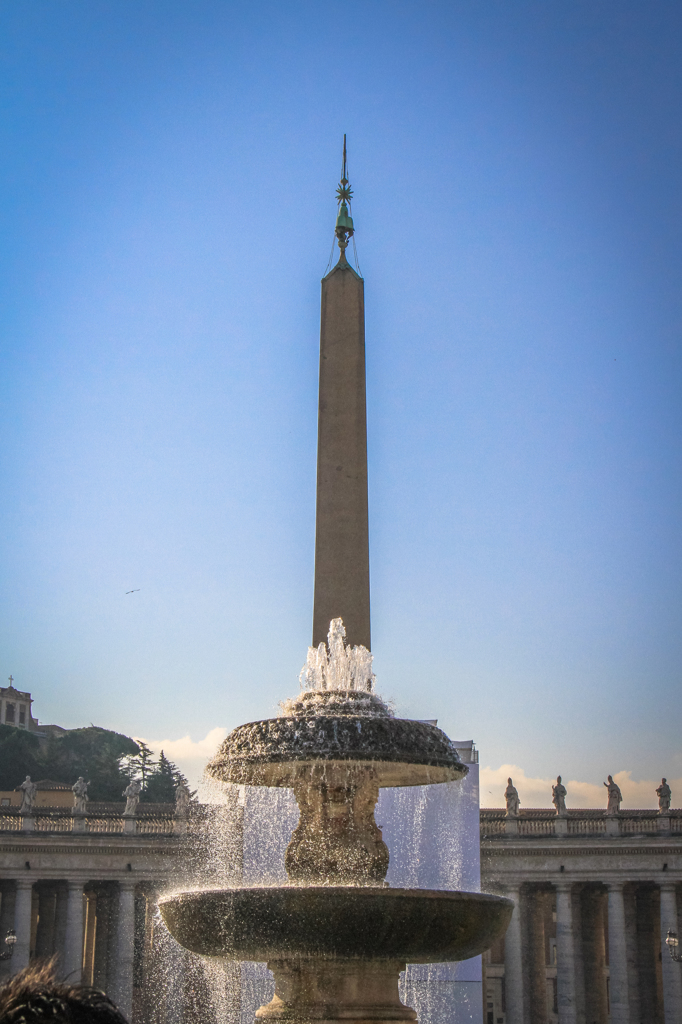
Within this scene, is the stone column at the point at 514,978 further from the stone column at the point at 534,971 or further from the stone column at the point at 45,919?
the stone column at the point at 45,919

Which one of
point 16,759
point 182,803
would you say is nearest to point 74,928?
point 182,803

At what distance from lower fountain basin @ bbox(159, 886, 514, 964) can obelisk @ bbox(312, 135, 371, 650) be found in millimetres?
4636

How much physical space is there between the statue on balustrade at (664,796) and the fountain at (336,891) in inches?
1468

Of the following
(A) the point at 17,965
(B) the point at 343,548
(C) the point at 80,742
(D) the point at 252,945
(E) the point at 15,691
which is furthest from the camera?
(E) the point at 15,691

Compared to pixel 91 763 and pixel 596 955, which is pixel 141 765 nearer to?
pixel 91 763

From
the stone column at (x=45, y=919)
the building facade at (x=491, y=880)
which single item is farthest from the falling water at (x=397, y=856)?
the stone column at (x=45, y=919)

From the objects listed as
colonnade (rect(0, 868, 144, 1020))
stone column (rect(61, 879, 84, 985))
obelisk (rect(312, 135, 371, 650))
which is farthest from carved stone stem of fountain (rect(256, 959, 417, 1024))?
stone column (rect(61, 879, 84, 985))

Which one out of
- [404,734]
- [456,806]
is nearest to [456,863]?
[456,806]

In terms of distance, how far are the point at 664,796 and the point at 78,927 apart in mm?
24616

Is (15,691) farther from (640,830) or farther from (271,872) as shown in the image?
(271,872)

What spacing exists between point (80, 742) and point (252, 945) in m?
77.3

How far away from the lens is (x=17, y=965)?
45.8 m

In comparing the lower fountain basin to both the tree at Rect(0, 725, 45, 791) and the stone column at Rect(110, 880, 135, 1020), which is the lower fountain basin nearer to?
the stone column at Rect(110, 880, 135, 1020)

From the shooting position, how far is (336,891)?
492 inches
